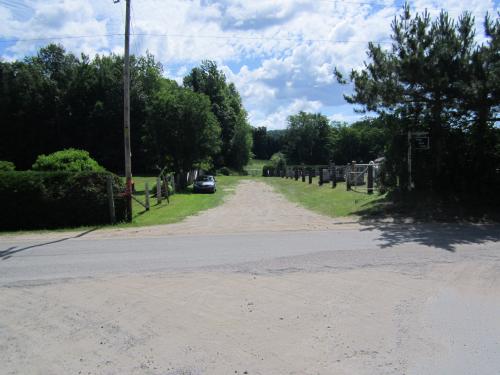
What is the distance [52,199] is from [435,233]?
12911 mm

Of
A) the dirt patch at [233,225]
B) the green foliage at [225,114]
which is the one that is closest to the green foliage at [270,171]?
the green foliage at [225,114]

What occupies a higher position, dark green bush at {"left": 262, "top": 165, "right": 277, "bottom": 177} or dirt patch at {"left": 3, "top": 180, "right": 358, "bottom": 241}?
dark green bush at {"left": 262, "top": 165, "right": 277, "bottom": 177}

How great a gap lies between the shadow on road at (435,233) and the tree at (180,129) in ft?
81.1

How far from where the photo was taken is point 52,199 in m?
16.0

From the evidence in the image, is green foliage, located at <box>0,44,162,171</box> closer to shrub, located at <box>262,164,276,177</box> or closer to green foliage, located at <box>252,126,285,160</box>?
shrub, located at <box>262,164,276,177</box>

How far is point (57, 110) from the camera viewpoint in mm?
68562

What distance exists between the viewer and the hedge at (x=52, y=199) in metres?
15.7

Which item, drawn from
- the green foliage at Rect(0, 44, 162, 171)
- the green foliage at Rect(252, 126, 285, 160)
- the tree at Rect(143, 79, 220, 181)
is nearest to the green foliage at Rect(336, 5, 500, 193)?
the tree at Rect(143, 79, 220, 181)

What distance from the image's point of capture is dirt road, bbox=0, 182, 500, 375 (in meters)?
4.59

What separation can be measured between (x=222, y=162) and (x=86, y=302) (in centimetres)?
7304

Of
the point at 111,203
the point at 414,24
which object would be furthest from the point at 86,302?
the point at 414,24

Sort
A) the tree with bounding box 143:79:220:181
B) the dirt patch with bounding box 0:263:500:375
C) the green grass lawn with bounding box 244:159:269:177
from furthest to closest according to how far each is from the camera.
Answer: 1. the green grass lawn with bounding box 244:159:269:177
2. the tree with bounding box 143:79:220:181
3. the dirt patch with bounding box 0:263:500:375

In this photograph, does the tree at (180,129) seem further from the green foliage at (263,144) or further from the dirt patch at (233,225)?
the green foliage at (263,144)

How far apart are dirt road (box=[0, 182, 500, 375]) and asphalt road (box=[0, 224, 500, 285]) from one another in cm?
7
